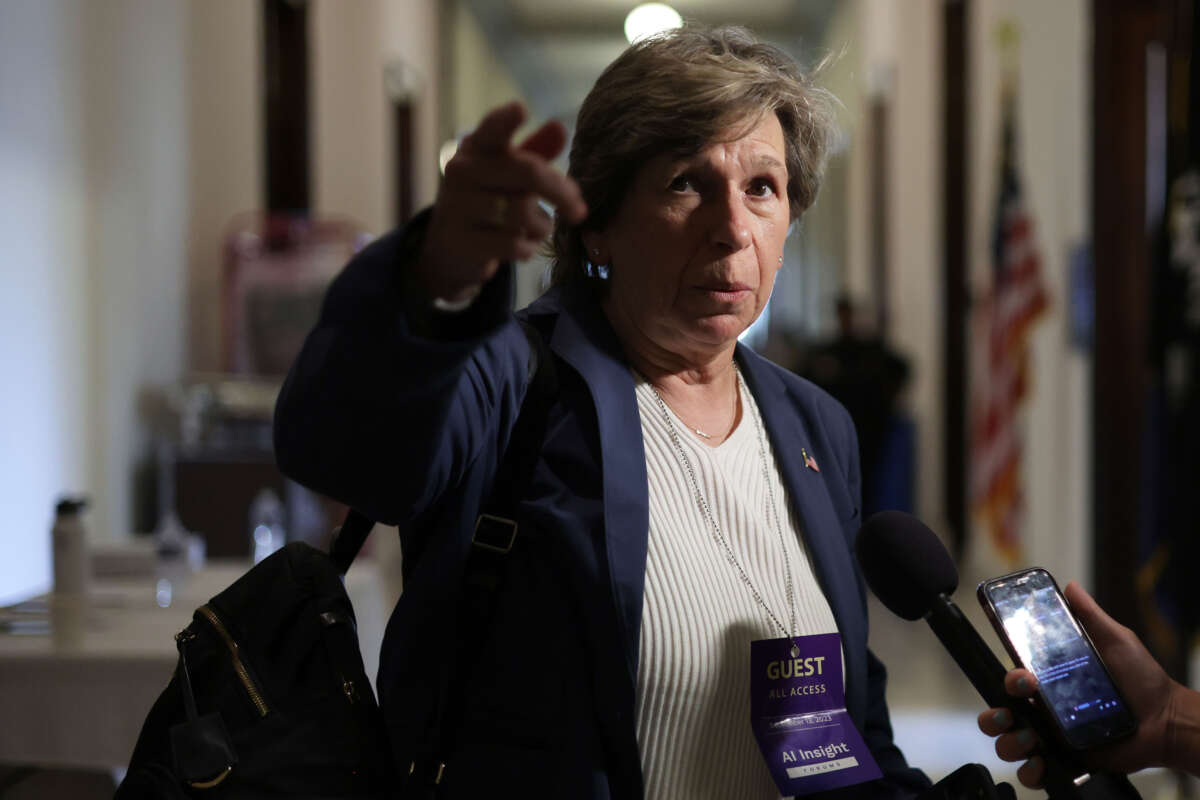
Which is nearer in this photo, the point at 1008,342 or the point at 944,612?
the point at 944,612

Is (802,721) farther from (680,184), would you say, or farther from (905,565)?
(680,184)

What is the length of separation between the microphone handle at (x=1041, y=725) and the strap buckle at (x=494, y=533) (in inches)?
17.2

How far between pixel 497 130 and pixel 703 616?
60cm

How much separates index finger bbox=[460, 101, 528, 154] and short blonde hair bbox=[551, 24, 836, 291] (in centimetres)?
43

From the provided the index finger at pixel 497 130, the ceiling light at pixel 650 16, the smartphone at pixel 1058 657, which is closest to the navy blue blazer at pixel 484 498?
the index finger at pixel 497 130

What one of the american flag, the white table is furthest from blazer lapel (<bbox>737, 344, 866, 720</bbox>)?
the american flag

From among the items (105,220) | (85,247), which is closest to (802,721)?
(85,247)

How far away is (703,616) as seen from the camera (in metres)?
1.23

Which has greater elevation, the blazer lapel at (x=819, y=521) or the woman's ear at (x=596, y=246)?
the woman's ear at (x=596, y=246)

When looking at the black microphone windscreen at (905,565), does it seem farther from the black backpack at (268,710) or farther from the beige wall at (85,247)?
the beige wall at (85,247)

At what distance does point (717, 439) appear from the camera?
1391 millimetres

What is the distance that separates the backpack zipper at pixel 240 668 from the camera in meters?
1.13

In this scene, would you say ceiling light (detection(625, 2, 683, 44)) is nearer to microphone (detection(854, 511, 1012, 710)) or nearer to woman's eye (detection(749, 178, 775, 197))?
woman's eye (detection(749, 178, 775, 197))

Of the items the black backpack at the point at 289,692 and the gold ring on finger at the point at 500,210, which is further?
the black backpack at the point at 289,692
